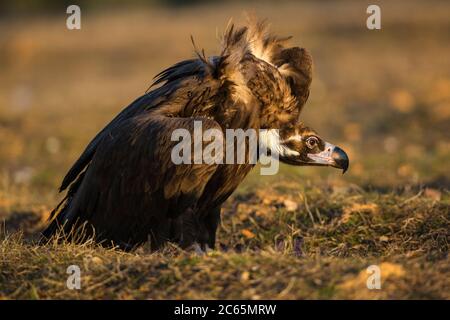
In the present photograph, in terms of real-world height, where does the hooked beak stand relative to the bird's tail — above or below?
above

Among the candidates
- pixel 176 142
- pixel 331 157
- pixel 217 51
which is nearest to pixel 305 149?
pixel 331 157

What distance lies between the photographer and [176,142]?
507 cm

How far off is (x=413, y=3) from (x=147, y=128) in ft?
65.4

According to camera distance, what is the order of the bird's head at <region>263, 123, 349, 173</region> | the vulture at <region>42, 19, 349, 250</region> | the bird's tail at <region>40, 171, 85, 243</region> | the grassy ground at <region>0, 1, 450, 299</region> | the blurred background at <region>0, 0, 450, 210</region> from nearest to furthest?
the grassy ground at <region>0, 1, 450, 299</region> < the vulture at <region>42, 19, 349, 250</region> < the bird's tail at <region>40, 171, 85, 243</region> < the bird's head at <region>263, 123, 349, 173</region> < the blurred background at <region>0, 0, 450, 210</region>

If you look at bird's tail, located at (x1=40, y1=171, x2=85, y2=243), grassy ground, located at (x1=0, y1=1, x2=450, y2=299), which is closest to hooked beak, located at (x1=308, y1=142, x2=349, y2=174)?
grassy ground, located at (x1=0, y1=1, x2=450, y2=299)

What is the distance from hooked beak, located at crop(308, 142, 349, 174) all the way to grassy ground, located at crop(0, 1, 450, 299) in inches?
19.4

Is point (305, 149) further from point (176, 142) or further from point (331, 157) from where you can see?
point (176, 142)

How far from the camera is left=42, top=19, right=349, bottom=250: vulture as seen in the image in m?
5.22

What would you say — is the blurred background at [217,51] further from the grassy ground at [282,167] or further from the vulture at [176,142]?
the vulture at [176,142]

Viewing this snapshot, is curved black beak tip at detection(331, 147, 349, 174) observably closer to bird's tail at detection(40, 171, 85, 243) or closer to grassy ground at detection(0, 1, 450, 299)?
grassy ground at detection(0, 1, 450, 299)

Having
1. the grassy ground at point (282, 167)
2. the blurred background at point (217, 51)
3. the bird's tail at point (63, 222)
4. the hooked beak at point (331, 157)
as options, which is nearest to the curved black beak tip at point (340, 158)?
the hooked beak at point (331, 157)

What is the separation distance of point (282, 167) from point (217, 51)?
3.39 metres

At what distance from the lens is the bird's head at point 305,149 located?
228 inches
